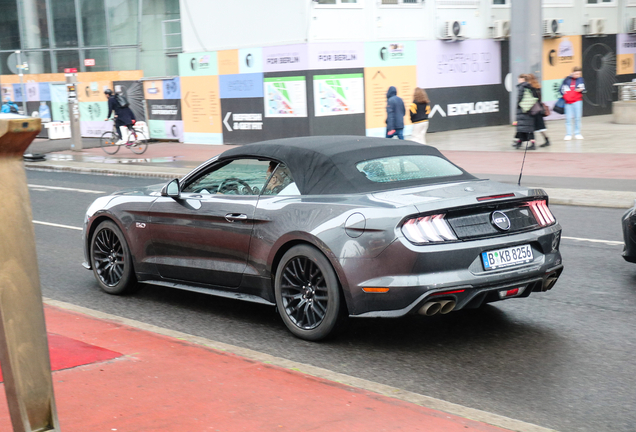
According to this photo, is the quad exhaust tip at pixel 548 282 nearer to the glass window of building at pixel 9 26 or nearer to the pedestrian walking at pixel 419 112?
the pedestrian walking at pixel 419 112

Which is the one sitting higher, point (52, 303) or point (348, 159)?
point (348, 159)

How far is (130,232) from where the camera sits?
7.20 meters

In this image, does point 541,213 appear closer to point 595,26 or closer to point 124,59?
point 595,26

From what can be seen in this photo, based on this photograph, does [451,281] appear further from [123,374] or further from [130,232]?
[130,232]

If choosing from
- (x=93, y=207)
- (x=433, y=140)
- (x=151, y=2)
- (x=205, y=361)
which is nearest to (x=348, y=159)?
(x=205, y=361)

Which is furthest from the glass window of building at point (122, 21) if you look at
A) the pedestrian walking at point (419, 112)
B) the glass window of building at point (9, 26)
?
the pedestrian walking at point (419, 112)

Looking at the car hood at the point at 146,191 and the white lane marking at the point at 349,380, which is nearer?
the white lane marking at the point at 349,380

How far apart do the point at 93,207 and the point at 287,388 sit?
3.86 meters

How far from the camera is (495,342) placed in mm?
5688

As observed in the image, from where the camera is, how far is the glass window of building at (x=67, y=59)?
118ft

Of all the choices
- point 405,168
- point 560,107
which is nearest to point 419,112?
point 560,107

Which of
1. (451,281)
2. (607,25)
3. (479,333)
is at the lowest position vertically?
(479,333)

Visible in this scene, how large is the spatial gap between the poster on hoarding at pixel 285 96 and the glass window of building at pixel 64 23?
14579mm

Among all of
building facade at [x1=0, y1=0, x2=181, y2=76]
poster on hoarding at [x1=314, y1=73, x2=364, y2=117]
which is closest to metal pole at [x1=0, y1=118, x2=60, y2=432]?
poster on hoarding at [x1=314, y1=73, x2=364, y2=117]
